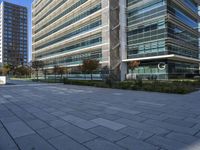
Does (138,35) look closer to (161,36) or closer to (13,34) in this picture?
(161,36)

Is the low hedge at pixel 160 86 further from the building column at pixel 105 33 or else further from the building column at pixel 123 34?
the building column at pixel 123 34

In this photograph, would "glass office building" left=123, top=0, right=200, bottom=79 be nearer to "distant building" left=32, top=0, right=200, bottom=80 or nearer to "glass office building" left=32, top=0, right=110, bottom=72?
"distant building" left=32, top=0, right=200, bottom=80

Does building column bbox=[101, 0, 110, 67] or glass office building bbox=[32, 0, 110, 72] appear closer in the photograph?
building column bbox=[101, 0, 110, 67]

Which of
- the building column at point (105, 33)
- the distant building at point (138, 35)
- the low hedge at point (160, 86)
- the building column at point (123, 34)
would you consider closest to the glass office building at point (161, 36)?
the distant building at point (138, 35)

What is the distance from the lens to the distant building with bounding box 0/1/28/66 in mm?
127000

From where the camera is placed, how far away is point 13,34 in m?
135

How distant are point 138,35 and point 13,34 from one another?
130560mm

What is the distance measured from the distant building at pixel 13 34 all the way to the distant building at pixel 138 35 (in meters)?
96.1

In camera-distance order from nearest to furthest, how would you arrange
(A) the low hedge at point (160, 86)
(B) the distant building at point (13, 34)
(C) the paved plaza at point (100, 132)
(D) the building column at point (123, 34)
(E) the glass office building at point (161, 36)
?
(C) the paved plaza at point (100, 132) → (A) the low hedge at point (160, 86) → (E) the glass office building at point (161, 36) → (D) the building column at point (123, 34) → (B) the distant building at point (13, 34)

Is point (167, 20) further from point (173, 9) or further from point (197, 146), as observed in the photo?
point (197, 146)

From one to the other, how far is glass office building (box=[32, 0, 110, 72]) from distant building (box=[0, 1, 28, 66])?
228 feet

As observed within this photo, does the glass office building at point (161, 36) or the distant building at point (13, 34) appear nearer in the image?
the glass office building at point (161, 36)

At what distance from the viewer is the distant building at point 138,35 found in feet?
105

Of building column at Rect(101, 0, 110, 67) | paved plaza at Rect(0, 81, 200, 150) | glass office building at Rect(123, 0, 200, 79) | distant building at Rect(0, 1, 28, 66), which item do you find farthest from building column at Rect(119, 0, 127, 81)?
distant building at Rect(0, 1, 28, 66)
